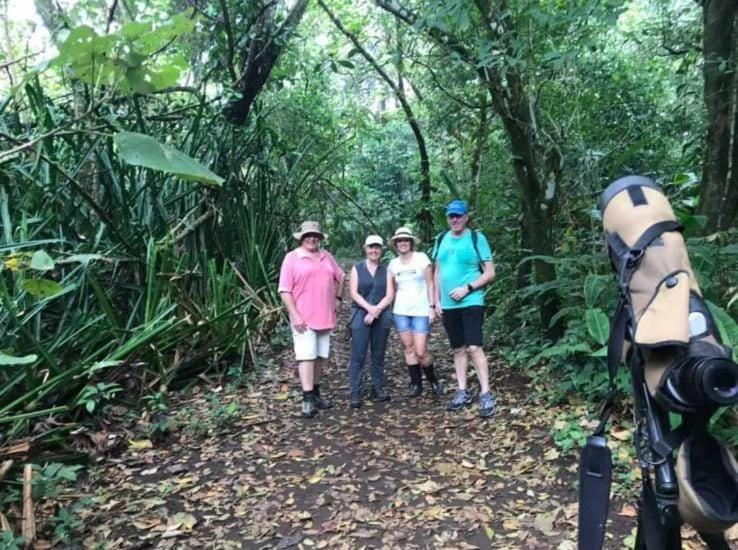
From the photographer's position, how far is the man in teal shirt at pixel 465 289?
15.5 ft

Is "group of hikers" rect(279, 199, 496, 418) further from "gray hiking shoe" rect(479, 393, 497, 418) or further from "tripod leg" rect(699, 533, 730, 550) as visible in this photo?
"tripod leg" rect(699, 533, 730, 550)

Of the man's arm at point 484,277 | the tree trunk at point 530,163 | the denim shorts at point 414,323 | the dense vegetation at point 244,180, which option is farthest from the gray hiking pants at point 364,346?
the tree trunk at point 530,163

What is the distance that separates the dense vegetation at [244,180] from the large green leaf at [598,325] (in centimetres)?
2

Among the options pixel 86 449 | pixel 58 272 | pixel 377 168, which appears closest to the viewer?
pixel 86 449

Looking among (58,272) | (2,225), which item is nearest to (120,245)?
(58,272)

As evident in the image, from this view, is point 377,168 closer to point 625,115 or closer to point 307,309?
point 625,115

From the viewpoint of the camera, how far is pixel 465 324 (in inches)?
187

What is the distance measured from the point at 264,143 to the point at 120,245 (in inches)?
131

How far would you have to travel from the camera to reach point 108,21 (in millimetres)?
5055

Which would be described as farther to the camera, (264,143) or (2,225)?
(264,143)

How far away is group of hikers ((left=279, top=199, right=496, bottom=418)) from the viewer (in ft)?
15.6

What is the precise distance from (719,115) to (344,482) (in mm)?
4030

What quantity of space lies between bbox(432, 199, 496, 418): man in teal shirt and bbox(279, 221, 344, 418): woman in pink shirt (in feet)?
3.44

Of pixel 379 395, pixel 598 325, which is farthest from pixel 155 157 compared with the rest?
pixel 379 395
